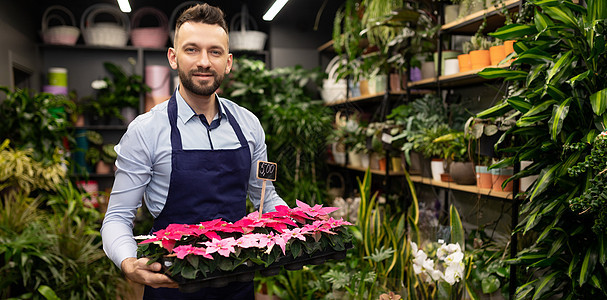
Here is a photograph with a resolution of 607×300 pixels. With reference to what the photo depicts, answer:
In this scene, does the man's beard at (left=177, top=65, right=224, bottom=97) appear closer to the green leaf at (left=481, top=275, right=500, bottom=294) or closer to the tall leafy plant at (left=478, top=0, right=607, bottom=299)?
the tall leafy plant at (left=478, top=0, right=607, bottom=299)

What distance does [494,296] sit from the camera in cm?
223

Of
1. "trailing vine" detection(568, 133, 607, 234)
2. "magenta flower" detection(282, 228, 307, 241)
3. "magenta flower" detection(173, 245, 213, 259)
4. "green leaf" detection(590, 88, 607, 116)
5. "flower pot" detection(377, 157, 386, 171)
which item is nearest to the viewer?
"magenta flower" detection(173, 245, 213, 259)

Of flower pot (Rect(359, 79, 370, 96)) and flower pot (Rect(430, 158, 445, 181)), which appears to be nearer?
flower pot (Rect(430, 158, 445, 181))

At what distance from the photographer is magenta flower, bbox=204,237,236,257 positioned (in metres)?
1.07

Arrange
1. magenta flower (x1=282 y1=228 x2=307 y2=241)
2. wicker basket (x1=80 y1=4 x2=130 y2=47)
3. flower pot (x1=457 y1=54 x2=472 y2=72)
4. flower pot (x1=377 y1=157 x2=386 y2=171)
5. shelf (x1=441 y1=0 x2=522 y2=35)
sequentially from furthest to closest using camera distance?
wicker basket (x1=80 y1=4 x2=130 y2=47), flower pot (x1=377 y1=157 x2=386 y2=171), flower pot (x1=457 y1=54 x2=472 y2=72), shelf (x1=441 y1=0 x2=522 y2=35), magenta flower (x1=282 y1=228 x2=307 y2=241)

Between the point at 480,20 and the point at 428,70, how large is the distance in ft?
1.73

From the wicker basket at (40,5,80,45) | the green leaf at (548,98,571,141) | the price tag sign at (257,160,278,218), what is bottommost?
the price tag sign at (257,160,278,218)

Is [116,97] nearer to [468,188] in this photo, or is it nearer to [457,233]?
[468,188]

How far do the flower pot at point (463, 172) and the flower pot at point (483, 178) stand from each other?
79 mm

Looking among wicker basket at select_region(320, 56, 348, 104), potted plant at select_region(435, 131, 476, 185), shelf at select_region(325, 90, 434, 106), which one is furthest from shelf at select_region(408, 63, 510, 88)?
wicker basket at select_region(320, 56, 348, 104)

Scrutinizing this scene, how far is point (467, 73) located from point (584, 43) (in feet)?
3.07

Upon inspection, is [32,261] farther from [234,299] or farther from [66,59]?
[66,59]

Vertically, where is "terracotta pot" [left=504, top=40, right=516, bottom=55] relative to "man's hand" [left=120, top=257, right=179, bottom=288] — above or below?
above

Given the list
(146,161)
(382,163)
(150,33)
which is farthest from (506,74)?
(150,33)
